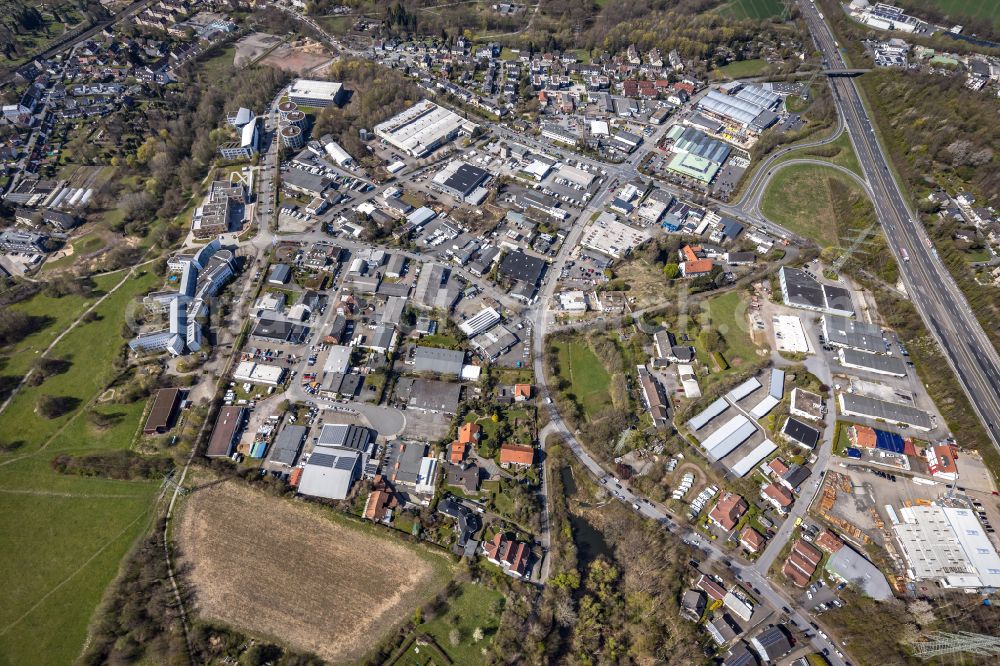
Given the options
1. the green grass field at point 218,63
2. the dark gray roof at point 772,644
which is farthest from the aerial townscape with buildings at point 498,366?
the green grass field at point 218,63

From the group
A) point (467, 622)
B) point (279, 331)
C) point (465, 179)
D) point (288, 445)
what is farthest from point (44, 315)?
point (467, 622)

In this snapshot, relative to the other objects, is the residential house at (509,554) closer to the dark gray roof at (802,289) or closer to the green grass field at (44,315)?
the dark gray roof at (802,289)

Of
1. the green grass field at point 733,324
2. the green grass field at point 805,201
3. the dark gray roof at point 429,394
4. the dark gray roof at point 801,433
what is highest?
the green grass field at point 805,201

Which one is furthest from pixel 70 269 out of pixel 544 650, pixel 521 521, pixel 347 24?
pixel 347 24

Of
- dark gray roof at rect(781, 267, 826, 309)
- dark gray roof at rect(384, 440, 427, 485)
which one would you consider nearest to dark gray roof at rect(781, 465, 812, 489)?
dark gray roof at rect(781, 267, 826, 309)

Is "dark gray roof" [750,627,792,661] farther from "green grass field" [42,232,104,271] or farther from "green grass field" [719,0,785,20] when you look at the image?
"green grass field" [719,0,785,20]

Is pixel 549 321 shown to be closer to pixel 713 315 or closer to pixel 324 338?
pixel 713 315
